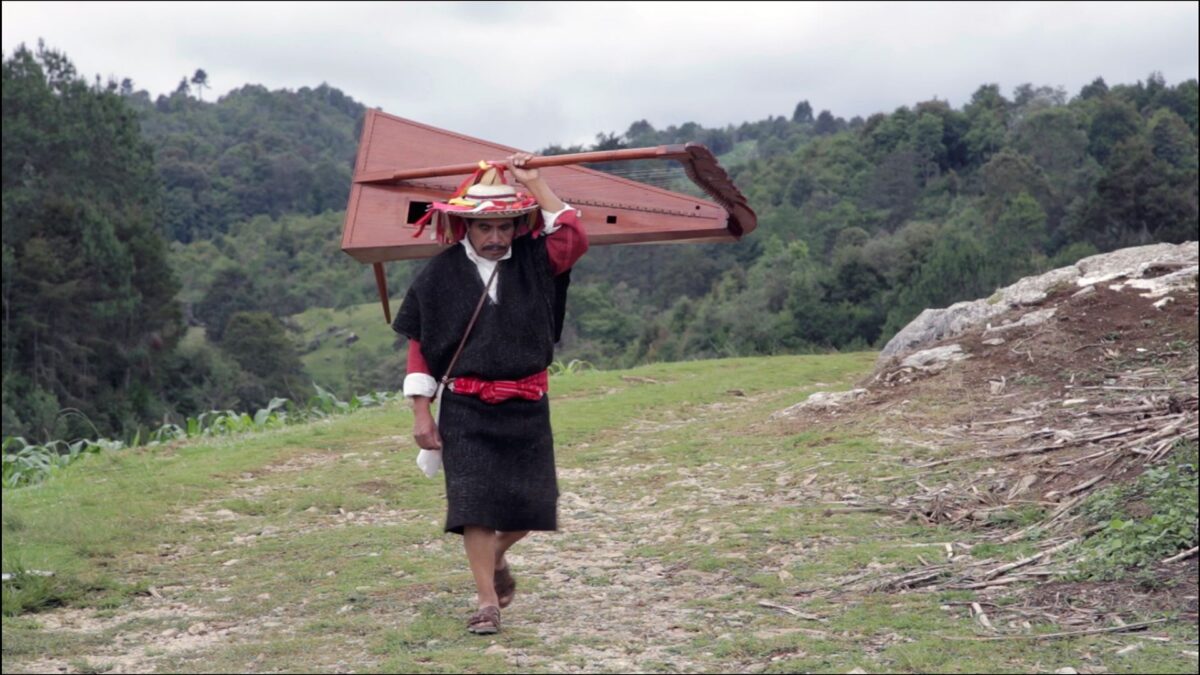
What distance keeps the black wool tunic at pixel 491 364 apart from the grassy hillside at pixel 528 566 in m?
0.48

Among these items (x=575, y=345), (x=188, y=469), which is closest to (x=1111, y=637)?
(x=188, y=469)

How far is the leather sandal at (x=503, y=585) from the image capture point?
5426mm

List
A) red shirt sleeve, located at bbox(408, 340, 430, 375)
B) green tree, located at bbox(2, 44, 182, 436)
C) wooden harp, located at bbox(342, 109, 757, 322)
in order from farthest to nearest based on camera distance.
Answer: green tree, located at bbox(2, 44, 182, 436)
wooden harp, located at bbox(342, 109, 757, 322)
red shirt sleeve, located at bbox(408, 340, 430, 375)

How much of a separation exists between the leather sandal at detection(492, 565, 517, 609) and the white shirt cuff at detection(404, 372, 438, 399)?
77 centimetres

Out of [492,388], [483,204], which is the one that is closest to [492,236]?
[483,204]

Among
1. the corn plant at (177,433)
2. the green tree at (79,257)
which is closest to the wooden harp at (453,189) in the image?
the corn plant at (177,433)

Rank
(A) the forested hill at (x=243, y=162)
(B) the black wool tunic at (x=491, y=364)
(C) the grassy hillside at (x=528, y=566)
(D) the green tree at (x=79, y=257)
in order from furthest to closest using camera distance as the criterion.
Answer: (A) the forested hill at (x=243, y=162) → (D) the green tree at (x=79, y=257) → (B) the black wool tunic at (x=491, y=364) → (C) the grassy hillside at (x=528, y=566)

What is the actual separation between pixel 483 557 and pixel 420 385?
708 mm

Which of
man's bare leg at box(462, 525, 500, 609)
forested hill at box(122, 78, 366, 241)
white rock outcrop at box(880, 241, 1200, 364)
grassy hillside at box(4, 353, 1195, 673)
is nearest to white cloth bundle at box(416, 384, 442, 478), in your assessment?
man's bare leg at box(462, 525, 500, 609)

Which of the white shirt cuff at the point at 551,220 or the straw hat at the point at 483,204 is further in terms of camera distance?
the white shirt cuff at the point at 551,220

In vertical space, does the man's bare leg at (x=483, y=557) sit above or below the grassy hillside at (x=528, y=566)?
above

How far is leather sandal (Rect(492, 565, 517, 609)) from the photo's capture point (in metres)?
5.43

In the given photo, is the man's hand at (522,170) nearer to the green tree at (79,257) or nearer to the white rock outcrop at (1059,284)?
the white rock outcrop at (1059,284)

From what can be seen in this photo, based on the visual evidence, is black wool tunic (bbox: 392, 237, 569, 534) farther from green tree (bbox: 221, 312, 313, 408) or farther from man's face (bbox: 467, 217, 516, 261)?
green tree (bbox: 221, 312, 313, 408)
